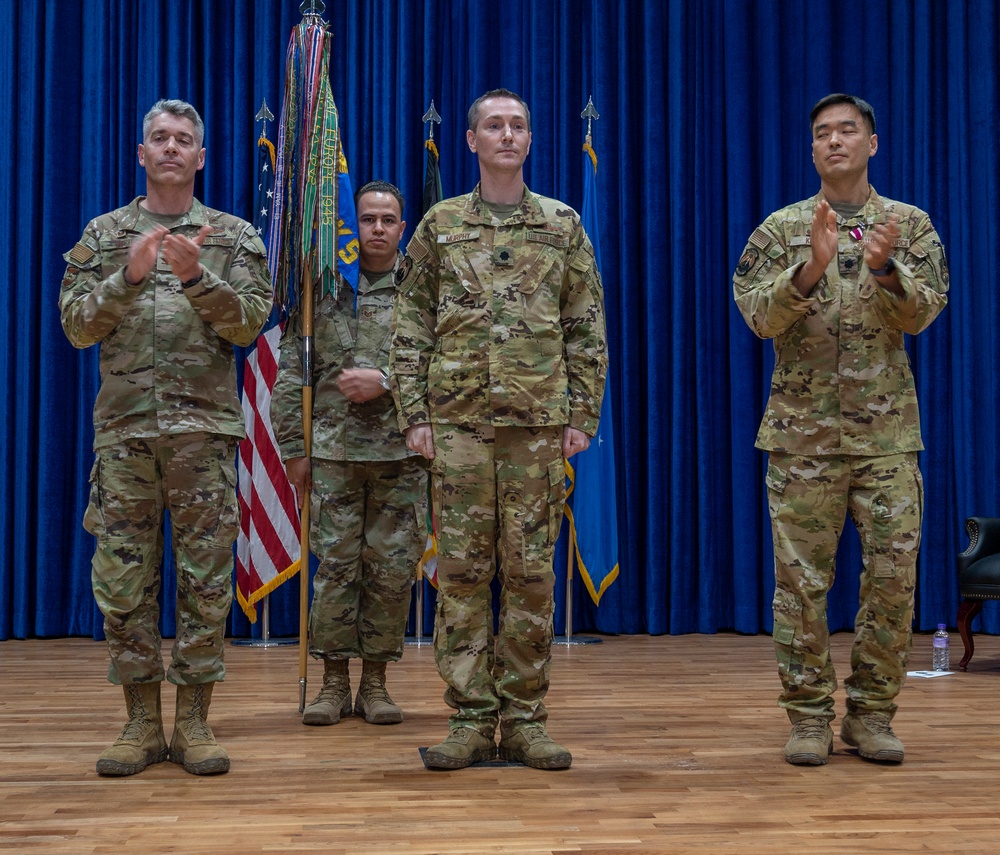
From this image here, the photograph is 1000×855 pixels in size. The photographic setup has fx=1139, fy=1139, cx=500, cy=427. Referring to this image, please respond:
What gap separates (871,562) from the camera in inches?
120

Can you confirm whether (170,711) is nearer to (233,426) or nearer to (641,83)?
(233,426)

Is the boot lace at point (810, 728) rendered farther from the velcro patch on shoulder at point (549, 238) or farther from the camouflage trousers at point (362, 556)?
the velcro patch on shoulder at point (549, 238)

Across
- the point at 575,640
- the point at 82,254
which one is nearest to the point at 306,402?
the point at 82,254

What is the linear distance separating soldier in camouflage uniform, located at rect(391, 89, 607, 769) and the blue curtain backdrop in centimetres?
311

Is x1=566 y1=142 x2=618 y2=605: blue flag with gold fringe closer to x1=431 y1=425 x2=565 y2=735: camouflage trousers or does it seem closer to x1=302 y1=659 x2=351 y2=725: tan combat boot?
x1=302 y1=659 x2=351 y2=725: tan combat boot

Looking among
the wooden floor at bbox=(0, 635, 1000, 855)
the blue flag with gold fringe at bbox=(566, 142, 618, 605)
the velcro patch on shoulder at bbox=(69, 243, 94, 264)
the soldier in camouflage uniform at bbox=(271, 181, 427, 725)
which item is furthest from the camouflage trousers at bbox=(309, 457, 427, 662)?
the blue flag with gold fringe at bbox=(566, 142, 618, 605)

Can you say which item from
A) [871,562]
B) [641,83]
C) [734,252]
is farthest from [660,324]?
[871,562]

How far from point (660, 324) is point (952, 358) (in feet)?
5.43

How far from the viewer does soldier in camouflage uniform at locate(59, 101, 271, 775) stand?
116 inches

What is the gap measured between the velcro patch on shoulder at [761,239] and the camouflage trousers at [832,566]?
60 centimetres

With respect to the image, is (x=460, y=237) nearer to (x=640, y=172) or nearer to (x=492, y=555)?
(x=492, y=555)

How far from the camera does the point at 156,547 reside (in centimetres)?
302

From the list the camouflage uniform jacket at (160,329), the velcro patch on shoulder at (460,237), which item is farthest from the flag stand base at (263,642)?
the velcro patch on shoulder at (460,237)

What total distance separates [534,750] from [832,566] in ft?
3.11
